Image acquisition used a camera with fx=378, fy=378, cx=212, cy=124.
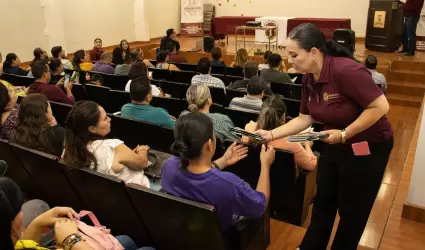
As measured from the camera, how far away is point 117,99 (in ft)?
13.6

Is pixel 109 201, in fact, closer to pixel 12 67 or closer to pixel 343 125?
pixel 343 125

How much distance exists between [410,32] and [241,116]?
5.51m

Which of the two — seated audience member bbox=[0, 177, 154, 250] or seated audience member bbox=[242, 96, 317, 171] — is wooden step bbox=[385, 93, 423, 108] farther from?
seated audience member bbox=[0, 177, 154, 250]

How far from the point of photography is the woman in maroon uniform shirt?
1.70 m

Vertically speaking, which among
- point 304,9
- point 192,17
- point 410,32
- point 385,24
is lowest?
point 410,32

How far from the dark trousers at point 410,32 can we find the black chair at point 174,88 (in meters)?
4.96

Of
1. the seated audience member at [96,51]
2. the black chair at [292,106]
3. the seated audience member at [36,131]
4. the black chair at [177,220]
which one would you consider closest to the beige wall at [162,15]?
the seated audience member at [96,51]

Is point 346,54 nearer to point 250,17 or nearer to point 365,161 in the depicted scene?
point 365,161

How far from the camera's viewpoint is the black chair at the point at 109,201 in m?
1.75

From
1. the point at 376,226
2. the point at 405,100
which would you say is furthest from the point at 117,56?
the point at 376,226

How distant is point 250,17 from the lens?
36.1ft

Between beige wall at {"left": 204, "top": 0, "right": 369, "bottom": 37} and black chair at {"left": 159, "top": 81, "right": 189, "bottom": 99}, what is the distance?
729cm

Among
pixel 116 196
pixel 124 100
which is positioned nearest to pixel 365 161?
pixel 116 196

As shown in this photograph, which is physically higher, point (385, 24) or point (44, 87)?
point (385, 24)
